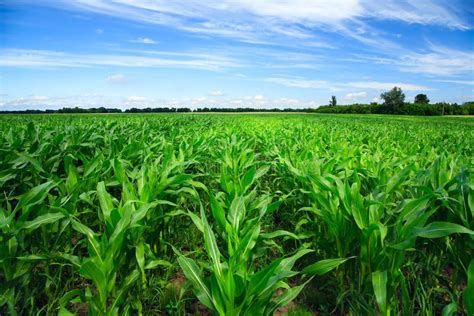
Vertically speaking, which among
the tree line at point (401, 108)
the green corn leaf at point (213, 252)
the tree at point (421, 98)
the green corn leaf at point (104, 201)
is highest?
the tree at point (421, 98)

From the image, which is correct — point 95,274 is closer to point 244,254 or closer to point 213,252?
point 213,252

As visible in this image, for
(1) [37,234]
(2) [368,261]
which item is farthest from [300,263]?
(1) [37,234]

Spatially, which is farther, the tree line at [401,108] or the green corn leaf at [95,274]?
the tree line at [401,108]

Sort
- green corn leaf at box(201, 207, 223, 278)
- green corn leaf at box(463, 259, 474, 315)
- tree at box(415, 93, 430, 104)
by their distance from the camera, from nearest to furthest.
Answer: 1. green corn leaf at box(463, 259, 474, 315)
2. green corn leaf at box(201, 207, 223, 278)
3. tree at box(415, 93, 430, 104)

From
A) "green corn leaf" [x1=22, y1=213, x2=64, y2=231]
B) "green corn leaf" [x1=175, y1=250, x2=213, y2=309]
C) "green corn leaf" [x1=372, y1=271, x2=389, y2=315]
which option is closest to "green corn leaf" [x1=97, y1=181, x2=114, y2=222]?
"green corn leaf" [x1=22, y1=213, x2=64, y2=231]

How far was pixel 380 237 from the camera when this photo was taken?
2.32 metres

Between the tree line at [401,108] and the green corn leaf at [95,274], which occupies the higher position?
the tree line at [401,108]

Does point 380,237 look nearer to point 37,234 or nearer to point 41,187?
point 41,187

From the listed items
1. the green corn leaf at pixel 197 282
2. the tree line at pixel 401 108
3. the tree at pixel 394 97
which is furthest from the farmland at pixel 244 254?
the tree at pixel 394 97

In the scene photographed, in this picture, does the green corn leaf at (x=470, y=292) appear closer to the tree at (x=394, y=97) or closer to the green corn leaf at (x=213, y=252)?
the green corn leaf at (x=213, y=252)

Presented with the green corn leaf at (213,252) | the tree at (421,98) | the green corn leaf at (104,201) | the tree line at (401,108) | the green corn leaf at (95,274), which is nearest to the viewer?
the green corn leaf at (213,252)

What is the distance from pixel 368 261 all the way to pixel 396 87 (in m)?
108

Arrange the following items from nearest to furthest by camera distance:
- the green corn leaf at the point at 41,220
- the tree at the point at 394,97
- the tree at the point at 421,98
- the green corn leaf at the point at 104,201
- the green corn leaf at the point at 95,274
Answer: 1. the green corn leaf at the point at 95,274
2. the green corn leaf at the point at 41,220
3. the green corn leaf at the point at 104,201
4. the tree at the point at 394,97
5. the tree at the point at 421,98

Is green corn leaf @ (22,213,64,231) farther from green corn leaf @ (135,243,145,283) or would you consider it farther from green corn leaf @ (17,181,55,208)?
green corn leaf @ (135,243,145,283)
